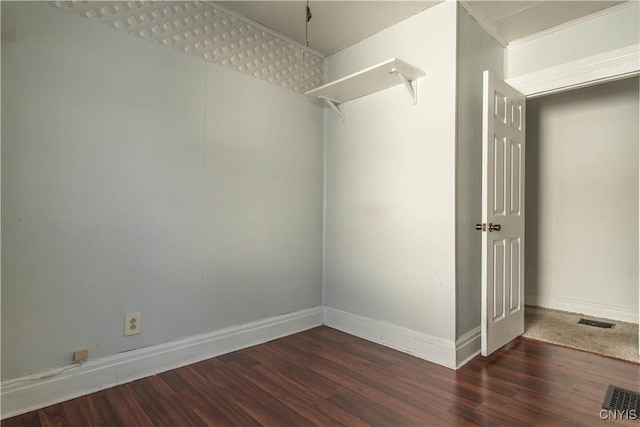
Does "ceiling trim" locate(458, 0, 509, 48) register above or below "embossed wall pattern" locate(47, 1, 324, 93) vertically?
above

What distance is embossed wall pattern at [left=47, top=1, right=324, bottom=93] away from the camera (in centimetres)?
211

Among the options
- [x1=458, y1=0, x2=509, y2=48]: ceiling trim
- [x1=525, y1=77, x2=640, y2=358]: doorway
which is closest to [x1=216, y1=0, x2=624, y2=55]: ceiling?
[x1=458, y1=0, x2=509, y2=48]: ceiling trim

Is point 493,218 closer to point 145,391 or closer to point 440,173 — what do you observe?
point 440,173

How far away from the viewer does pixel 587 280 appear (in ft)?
12.0

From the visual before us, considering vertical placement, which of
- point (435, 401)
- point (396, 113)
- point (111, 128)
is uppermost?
point (396, 113)

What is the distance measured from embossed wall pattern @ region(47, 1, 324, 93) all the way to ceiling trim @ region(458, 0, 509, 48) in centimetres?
134

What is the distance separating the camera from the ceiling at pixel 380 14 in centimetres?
245

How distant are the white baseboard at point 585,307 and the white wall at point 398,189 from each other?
221 centimetres

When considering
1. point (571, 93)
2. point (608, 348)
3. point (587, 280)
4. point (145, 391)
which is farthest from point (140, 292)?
point (571, 93)

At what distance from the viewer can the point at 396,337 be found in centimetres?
270

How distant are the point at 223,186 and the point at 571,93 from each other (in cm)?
376

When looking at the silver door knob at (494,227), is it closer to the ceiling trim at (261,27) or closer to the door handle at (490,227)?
the door handle at (490,227)

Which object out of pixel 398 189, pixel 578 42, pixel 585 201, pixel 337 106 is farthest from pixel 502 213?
pixel 585 201

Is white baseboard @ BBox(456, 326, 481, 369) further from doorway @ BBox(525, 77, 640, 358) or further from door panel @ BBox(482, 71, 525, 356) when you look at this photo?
doorway @ BBox(525, 77, 640, 358)
